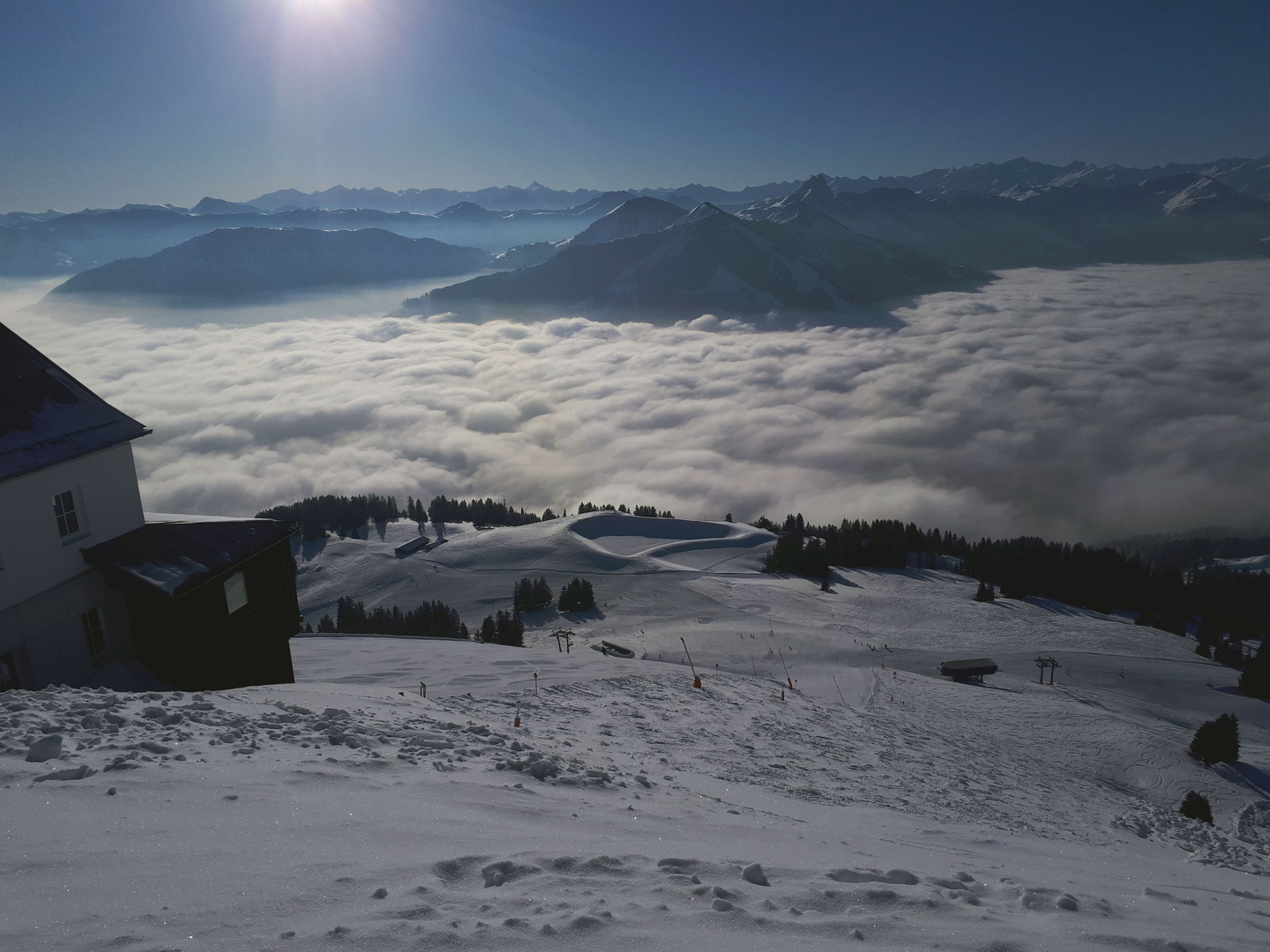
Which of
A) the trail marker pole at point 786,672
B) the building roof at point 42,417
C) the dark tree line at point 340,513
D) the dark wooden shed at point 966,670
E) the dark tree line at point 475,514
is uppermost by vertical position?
the building roof at point 42,417

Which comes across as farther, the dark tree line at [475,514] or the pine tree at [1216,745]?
the dark tree line at [475,514]

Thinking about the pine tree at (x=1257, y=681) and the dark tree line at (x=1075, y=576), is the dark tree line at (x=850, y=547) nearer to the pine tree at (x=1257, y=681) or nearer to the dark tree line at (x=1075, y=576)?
the dark tree line at (x=1075, y=576)

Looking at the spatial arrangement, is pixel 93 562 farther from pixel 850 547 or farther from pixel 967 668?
pixel 850 547

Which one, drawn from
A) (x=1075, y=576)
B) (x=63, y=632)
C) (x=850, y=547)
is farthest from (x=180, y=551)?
(x=1075, y=576)

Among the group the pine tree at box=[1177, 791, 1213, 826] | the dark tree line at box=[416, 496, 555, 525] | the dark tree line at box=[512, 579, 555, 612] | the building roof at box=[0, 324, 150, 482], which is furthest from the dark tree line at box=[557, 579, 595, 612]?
the building roof at box=[0, 324, 150, 482]

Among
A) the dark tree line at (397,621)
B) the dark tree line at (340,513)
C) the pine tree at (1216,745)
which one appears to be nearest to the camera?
the pine tree at (1216,745)

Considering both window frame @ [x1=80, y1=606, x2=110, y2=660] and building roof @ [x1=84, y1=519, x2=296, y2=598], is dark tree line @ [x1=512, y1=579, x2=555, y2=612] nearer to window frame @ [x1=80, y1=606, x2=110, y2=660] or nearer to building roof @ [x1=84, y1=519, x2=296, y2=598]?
building roof @ [x1=84, y1=519, x2=296, y2=598]

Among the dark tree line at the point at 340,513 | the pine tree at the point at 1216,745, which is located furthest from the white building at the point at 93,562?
the dark tree line at the point at 340,513
